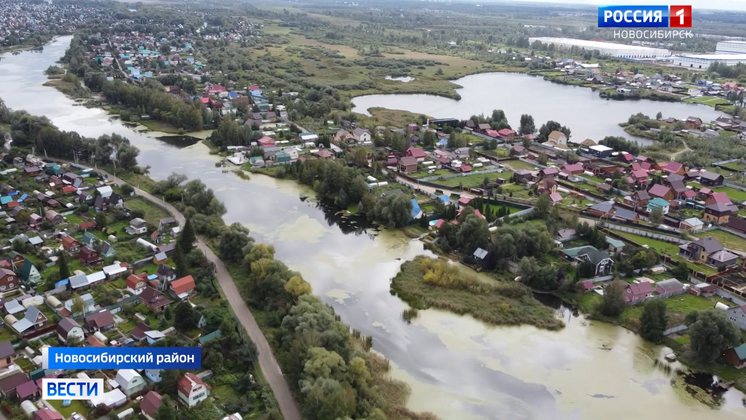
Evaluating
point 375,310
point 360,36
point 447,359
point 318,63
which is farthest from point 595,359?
point 360,36

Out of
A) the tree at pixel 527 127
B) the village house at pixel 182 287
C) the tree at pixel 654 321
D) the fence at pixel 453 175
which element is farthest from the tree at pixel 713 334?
the tree at pixel 527 127

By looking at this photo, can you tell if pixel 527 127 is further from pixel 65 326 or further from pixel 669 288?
pixel 65 326

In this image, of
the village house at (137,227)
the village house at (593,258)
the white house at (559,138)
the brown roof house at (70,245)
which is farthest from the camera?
the white house at (559,138)

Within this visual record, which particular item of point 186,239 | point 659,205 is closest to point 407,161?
point 659,205

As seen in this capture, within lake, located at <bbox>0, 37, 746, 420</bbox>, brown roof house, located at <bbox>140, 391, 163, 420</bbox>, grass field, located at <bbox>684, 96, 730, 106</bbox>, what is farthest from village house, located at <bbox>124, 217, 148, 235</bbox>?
grass field, located at <bbox>684, 96, 730, 106</bbox>

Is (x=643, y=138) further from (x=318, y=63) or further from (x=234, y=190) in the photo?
(x=318, y=63)

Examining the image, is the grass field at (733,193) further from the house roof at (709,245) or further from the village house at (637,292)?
the village house at (637,292)
